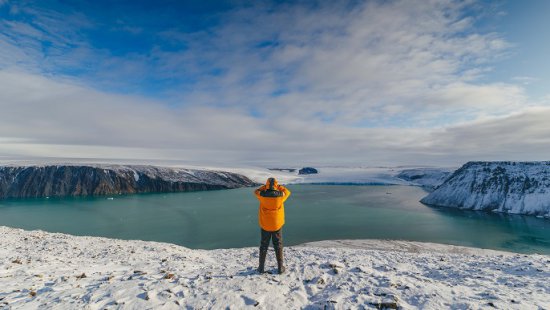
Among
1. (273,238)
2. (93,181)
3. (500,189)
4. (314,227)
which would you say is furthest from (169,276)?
(93,181)

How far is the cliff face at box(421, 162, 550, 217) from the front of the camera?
52513 millimetres

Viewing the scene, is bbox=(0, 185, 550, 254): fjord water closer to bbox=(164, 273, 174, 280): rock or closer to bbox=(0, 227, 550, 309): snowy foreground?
bbox=(0, 227, 550, 309): snowy foreground

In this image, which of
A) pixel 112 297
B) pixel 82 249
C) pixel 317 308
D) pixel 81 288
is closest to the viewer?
pixel 317 308

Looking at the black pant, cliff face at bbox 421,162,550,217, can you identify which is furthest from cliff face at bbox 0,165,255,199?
the black pant

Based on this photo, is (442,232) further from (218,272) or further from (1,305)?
(1,305)

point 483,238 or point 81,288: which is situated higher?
point 81,288

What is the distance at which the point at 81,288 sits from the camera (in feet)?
23.7

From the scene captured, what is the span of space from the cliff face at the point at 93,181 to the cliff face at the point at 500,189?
8377cm

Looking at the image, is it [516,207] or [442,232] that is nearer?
[442,232]

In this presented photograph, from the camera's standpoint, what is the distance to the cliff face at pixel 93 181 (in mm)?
94881

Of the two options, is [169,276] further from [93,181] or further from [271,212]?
[93,181]

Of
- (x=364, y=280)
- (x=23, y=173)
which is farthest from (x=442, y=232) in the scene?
(x=23, y=173)

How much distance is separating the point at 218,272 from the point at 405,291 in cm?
543

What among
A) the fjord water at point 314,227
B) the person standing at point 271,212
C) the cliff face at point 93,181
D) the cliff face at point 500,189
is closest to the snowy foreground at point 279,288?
the person standing at point 271,212
